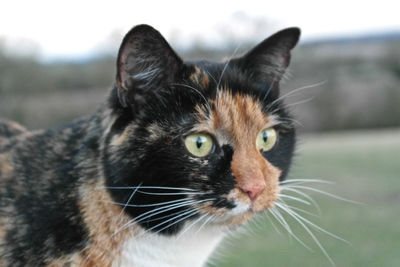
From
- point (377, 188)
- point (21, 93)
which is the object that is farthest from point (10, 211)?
point (21, 93)

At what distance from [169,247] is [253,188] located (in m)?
0.40

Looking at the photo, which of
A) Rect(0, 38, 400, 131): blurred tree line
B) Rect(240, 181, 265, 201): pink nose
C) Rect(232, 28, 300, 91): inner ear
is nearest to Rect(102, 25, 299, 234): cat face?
Rect(240, 181, 265, 201): pink nose

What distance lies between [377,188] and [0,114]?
25.9 ft

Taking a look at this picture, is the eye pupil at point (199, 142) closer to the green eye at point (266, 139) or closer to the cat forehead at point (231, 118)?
the cat forehead at point (231, 118)

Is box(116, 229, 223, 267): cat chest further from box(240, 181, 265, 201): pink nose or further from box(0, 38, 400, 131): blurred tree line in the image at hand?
box(0, 38, 400, 131): blurred tree line

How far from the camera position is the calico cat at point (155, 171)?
151 cm

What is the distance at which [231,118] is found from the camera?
1562 millimetres

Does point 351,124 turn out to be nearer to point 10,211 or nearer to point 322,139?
point 322,139

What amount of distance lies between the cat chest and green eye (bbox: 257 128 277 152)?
35 centimetres

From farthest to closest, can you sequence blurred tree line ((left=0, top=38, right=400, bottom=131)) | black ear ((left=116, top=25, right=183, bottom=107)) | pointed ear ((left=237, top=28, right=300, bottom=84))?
blurred tree line ((left=0, top=38, right=400, bottom=131)) → pointed ear ((left=237, top=28, right=300, bottom=84)) → black ear ((left=116, top=25, right=183, bottom=107))

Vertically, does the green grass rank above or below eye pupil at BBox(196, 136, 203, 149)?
below

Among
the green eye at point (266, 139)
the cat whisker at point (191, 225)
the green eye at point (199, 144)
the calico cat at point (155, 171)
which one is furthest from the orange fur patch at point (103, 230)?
the green eye at point (266, 139)

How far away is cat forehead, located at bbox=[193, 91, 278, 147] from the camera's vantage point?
1536 millimetres

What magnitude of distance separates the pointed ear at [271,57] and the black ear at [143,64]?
1.03 feet
